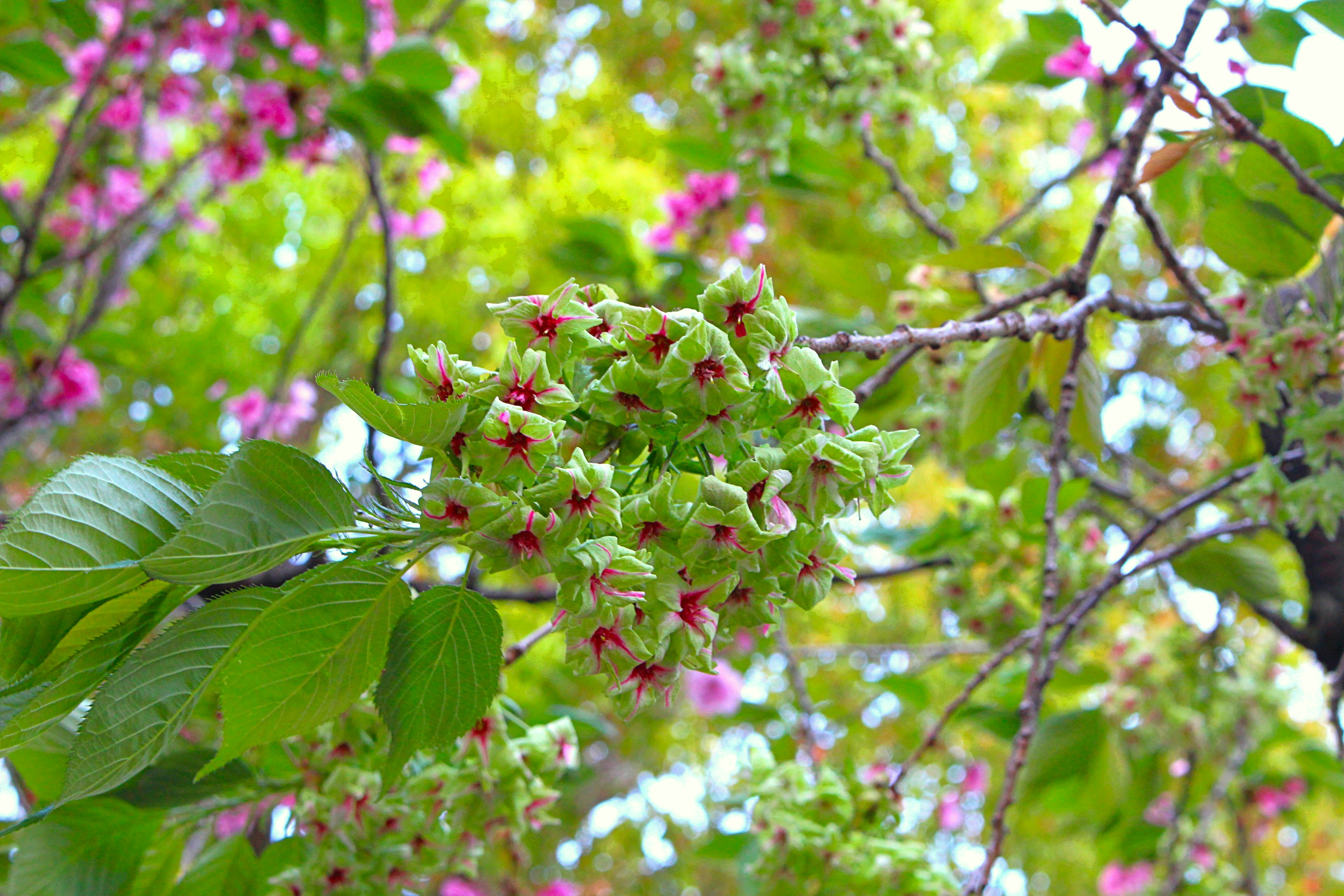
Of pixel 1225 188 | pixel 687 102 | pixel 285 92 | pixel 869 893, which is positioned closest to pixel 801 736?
pixel 869 893

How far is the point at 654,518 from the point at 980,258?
64cm

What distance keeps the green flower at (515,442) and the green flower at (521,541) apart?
2cm

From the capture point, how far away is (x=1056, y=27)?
1685 mm

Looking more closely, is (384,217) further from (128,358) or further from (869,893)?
(128,358)

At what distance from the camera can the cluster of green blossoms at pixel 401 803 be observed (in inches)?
35.7

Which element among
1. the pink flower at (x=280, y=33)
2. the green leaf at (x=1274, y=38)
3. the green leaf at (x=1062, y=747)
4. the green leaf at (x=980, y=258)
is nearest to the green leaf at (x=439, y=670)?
the green leaf at (x=980, y=258)

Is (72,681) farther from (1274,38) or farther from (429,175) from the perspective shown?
(429,175)

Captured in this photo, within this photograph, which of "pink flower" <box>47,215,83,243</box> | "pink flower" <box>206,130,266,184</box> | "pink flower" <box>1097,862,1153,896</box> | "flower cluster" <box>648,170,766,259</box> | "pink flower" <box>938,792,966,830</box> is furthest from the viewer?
"pink flower" <box>47,215,83,243</box>

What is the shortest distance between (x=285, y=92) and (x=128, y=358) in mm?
1798

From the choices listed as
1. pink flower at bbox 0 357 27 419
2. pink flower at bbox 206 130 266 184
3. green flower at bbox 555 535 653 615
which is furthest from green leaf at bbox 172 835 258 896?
pink flower at bbox 0 357 27 419

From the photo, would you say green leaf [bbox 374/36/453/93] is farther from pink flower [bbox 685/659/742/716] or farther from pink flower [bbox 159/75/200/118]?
pink flower [bbox 685/659/742/716]

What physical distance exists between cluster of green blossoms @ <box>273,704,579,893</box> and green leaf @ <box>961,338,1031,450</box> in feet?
2.25

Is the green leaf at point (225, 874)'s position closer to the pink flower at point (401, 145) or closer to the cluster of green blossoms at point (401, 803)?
the cluster of green blossoms at point (401, 803)

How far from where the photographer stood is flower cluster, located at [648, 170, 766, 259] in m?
2.65
